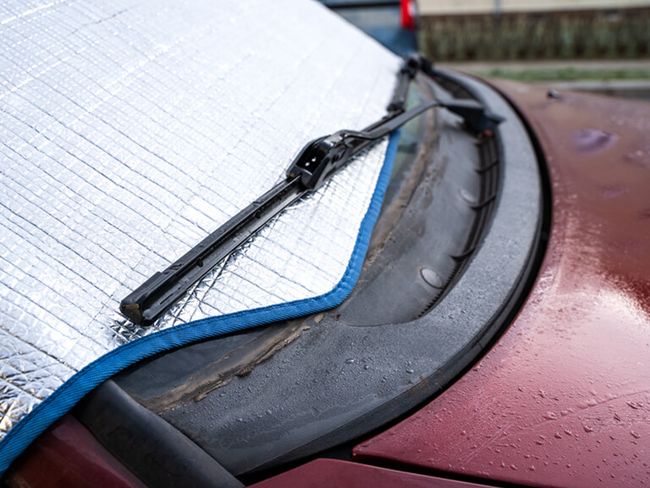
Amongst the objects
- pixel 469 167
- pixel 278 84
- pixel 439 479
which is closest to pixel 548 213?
pixel 469 167

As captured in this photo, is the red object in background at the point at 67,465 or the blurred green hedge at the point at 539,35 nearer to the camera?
the red object in background at the point at 67,465

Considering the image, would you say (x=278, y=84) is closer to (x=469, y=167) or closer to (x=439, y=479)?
(x=469, y=167)

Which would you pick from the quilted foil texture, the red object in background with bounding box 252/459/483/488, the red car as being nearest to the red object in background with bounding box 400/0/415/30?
the quilted foil texture

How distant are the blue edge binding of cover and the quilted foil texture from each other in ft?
0.05

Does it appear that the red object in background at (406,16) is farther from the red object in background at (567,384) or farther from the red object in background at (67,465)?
the red object in background at (67,465)

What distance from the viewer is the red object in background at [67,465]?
0.92m

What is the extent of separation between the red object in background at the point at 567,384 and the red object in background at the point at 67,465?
35 centimetres

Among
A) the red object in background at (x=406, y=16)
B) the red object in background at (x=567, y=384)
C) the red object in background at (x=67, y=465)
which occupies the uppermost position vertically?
the red object in background at (x=406, y=16)

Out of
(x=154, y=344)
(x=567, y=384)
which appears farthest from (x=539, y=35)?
(x=154, y=344)

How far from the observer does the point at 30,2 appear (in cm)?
148

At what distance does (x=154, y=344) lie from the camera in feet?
3.43

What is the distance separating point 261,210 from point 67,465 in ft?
1.83

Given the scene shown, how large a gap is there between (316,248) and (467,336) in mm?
323

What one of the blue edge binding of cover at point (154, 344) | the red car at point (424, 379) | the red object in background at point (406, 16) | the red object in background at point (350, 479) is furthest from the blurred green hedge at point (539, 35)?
the red object in background at point (350, 479)
